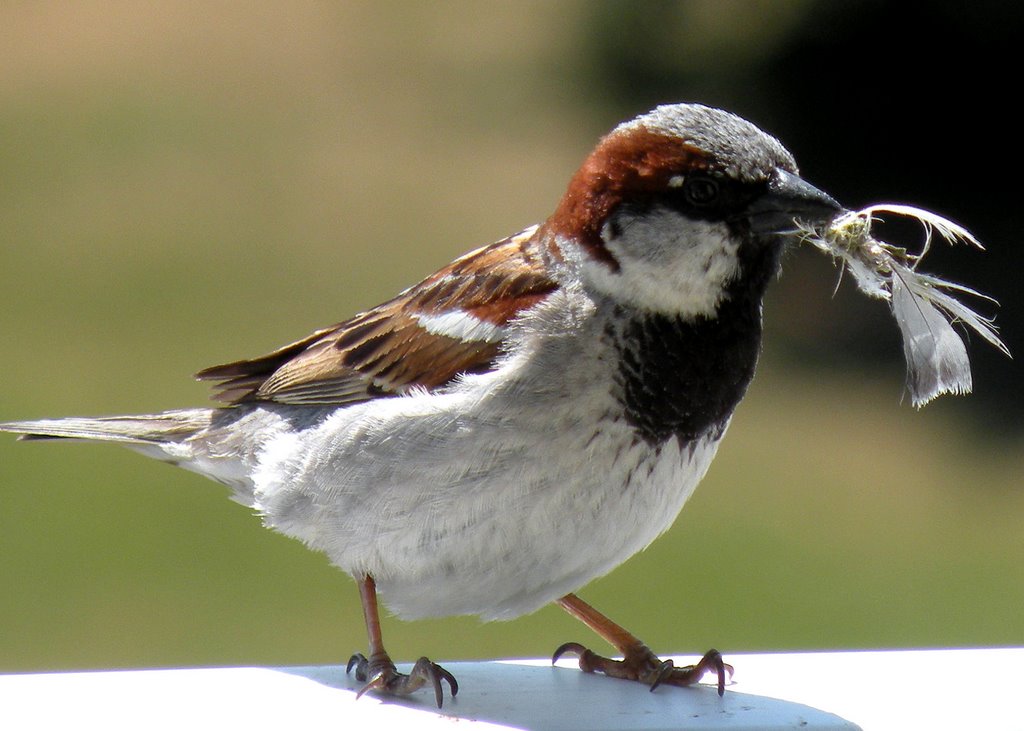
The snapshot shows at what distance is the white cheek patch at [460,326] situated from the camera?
2.01m

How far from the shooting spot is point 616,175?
76.9 inches

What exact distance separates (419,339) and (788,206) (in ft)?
1.97

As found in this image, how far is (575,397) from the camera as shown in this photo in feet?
6.20

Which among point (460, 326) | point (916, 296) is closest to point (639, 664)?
point (460, 326)

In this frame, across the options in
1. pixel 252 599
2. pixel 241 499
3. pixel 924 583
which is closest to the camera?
pixel 241 499

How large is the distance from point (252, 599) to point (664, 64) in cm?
484

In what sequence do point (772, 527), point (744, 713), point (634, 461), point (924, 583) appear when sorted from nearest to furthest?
1. point (744, 713)
2. point (634, 461)
3. point (924, 583)
4. point (772, 527)

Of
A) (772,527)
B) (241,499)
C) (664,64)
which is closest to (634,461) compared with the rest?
(241,499)

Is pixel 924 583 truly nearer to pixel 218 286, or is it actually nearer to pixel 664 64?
pixel 664 64

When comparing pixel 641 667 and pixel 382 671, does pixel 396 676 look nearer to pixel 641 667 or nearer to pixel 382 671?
pixel 382 671

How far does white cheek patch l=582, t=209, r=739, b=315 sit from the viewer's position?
1.87 metres

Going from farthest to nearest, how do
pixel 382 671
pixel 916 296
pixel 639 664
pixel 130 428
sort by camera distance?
pixel 130 428 < pixel 639 664 < pixel 382 671 < pixel 916 296

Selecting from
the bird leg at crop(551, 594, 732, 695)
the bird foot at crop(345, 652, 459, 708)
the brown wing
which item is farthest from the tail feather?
the bird leg at crop(551, 594, 732, 695)

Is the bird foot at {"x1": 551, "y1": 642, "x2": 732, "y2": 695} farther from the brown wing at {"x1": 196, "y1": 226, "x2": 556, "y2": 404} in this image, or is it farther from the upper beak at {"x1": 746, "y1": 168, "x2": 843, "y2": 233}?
the upper beak at {"x1": 746, "y1": 168, "x2": 843, "y2": 233}
